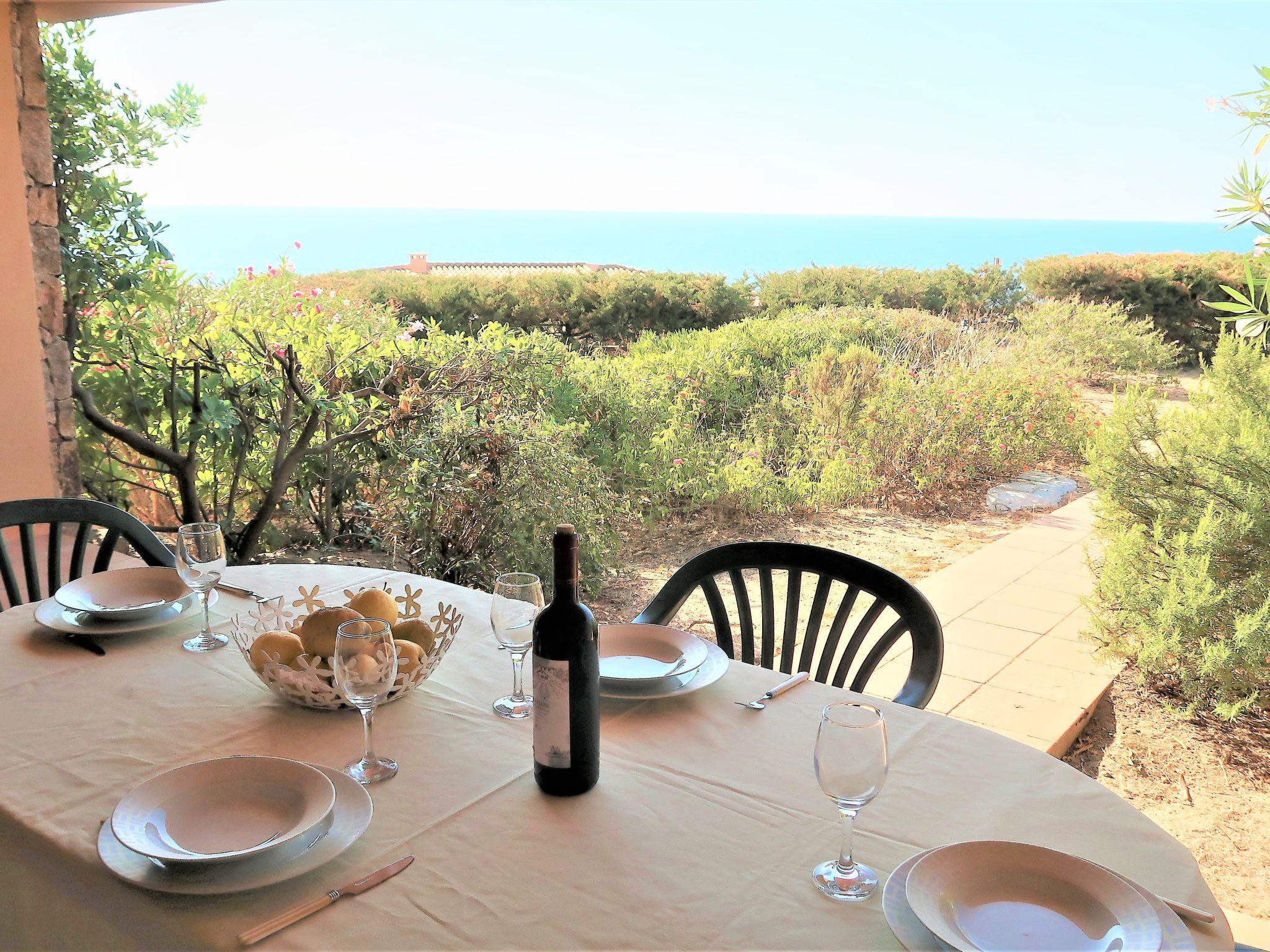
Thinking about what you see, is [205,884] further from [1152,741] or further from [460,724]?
[1152,741]

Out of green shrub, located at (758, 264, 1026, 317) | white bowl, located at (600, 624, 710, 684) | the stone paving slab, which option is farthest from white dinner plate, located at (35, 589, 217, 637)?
green shrub, located at (758, 264, 1026, 317)

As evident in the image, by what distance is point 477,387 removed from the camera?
3785 millimetres

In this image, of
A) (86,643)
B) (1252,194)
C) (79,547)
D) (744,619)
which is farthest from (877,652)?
(79,547)

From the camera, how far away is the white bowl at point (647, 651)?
1452 millimetres

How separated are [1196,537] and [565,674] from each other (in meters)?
2.54

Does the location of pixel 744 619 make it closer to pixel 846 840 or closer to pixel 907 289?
pixel 846 840

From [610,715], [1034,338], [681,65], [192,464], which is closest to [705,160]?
[681,65]

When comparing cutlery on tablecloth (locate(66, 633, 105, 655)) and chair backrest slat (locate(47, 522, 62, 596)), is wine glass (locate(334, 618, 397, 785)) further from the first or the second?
chair backrest slat (locate(47, 522, 62, 596))

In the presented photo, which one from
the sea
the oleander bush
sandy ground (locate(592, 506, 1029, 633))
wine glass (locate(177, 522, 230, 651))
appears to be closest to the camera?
wine glass (locate(177, 522, 230, 651))

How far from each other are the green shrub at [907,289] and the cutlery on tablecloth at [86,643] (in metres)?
9.28

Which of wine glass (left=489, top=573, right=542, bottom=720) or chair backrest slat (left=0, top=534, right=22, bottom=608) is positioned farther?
chair backrest slat (left=0, top=534, right=22, bottom=608)

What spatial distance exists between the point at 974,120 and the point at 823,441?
95.8ft

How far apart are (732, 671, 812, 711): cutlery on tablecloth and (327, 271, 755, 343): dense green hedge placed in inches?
297

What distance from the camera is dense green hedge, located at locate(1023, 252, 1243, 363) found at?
9.87 metres
